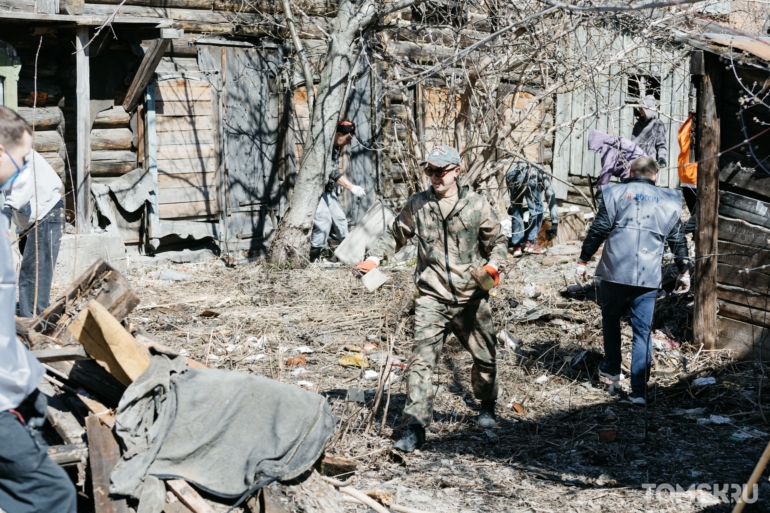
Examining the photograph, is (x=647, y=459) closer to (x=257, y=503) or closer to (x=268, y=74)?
(x=257, y=503)

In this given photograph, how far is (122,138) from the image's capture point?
1051 cm

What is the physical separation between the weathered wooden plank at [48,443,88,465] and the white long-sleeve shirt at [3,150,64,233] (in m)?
2.42

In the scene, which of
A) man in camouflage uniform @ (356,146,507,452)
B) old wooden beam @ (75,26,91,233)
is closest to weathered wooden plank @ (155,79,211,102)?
old wooden beam @ (75,26,91,233)

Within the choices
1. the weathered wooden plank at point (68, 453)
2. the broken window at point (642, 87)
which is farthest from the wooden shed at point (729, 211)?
the weathered wooden plank at point (68, 453)

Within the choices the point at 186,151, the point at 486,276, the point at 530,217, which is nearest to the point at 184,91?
the point at 186,151

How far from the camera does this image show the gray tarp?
150 inches

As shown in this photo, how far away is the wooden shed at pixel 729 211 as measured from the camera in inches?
273

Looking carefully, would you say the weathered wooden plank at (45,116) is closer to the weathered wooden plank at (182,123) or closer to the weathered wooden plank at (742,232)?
the weathered wooden plank at (182,123)

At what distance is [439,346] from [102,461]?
7.87 feet

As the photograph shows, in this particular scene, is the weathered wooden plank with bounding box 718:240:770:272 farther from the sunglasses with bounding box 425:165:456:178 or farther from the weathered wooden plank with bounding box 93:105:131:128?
the weathered wooden plank with bounding box 93:105:131:128

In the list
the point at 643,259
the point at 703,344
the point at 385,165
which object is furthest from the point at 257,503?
the point at 385,165

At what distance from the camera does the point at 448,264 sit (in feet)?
18.2

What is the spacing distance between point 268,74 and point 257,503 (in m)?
8.59

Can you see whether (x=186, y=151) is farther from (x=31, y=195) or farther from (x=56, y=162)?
(x=31, y=195)
